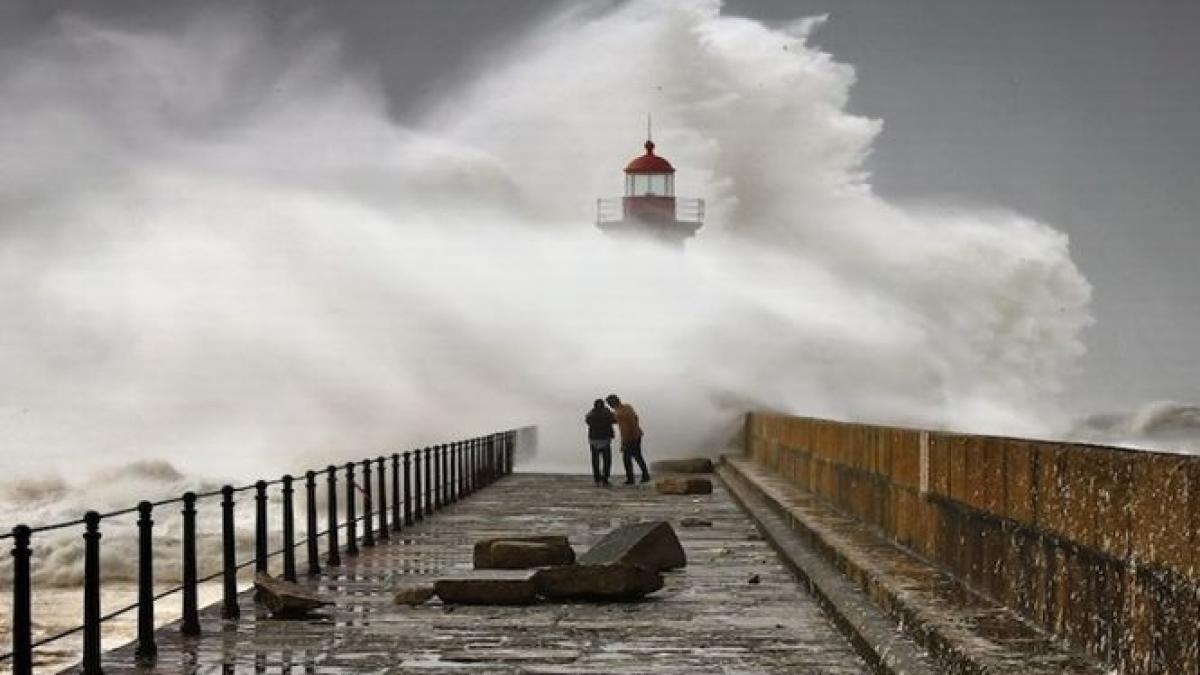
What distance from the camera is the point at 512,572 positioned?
17359 mm


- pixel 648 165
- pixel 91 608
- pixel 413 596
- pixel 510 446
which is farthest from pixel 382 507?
Result: pixel 648 165

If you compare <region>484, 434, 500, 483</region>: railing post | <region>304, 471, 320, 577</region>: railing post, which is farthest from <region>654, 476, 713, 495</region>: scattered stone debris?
<region>304, 471, 320, 577</region>: railing post

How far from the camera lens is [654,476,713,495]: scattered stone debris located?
3189 centimetres

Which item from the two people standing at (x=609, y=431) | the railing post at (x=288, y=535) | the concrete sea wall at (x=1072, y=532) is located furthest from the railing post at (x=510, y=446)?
the concrete sea wall at (x=1072, y=532)

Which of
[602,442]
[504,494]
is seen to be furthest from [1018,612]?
[602,442]

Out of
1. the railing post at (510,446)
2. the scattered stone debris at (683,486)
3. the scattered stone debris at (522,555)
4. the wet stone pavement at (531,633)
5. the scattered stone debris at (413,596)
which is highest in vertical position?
the railing post at (510,446)

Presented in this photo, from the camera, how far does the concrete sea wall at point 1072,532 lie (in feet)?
24.5

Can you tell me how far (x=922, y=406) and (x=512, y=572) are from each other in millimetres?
64006

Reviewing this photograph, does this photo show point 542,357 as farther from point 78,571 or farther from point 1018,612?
point 1018,612

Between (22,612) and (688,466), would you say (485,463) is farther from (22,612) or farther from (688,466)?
(22,612)

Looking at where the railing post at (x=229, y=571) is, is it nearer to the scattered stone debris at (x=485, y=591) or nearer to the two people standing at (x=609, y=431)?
the scattered stone debris at (x=485, y=591)

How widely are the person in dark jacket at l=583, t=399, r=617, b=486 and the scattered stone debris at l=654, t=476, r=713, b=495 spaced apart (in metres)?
2.21

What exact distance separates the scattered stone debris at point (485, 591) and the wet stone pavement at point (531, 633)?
21cm

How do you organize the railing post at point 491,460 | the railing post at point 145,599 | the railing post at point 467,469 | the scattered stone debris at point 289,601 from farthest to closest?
the railing post at point 491,460
the railing post at point 467,469
the scattered stone debris at point 289,601
the railing post at point 145,599
